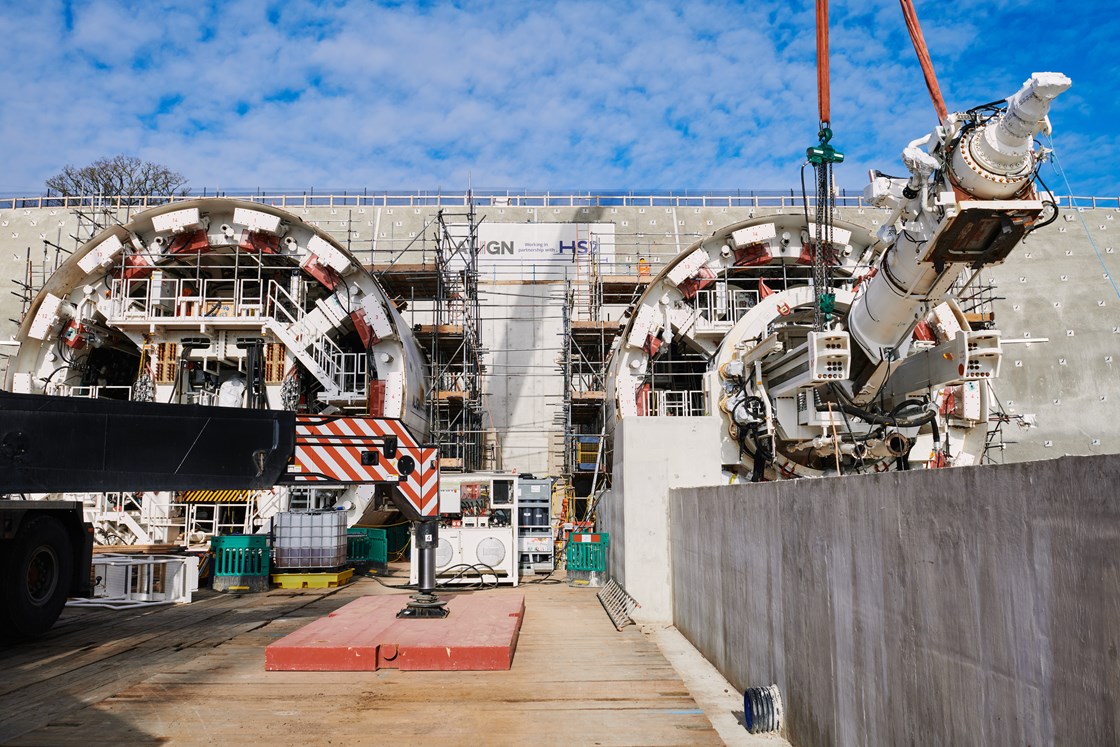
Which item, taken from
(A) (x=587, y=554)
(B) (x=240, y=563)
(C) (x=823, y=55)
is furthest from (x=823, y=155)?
(B) (x=240, y=563)

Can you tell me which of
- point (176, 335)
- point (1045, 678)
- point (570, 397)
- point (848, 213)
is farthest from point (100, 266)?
point (848, 213)

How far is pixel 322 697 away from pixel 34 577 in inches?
211

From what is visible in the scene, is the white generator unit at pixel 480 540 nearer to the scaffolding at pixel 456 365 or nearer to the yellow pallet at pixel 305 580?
the yellow pallet at pixel 305 580

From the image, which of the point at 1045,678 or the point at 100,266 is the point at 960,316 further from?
the point at 100,266

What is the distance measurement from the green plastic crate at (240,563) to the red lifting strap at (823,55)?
14.9m

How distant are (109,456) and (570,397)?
16704 mm

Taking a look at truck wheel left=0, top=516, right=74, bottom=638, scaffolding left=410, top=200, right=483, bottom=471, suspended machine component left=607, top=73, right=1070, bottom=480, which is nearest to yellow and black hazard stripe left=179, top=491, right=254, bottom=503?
scaffolding left=410, top=200, right=483, bottom=471

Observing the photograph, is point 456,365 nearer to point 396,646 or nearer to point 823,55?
point 823,55

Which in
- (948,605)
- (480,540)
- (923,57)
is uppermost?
(923,57)

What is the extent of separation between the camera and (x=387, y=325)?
65.9ft

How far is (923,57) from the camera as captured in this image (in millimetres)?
14695

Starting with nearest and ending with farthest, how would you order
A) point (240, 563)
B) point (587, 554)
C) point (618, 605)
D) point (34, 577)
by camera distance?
point (34, 577)
point (618, 605)
point (240, 563)
point (587, 554)

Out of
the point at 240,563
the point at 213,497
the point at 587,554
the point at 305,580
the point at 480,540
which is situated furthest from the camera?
the point at 213,497

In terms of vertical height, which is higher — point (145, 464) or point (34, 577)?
point (145, 464)
